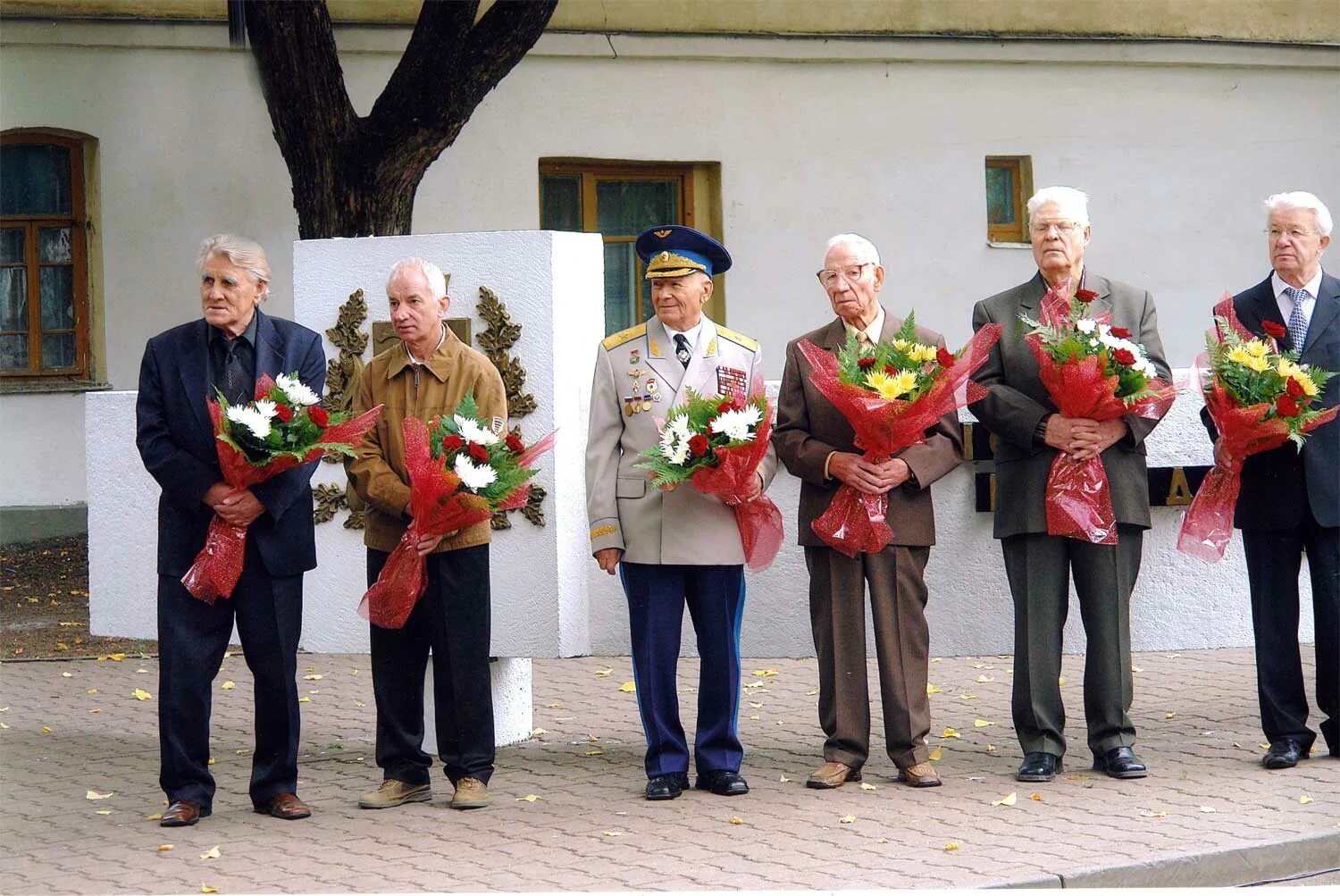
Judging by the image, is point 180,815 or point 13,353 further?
point 13,353

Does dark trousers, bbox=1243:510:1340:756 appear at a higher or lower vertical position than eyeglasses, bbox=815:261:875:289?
lower

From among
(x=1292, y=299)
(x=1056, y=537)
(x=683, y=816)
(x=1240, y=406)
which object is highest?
(x=1292, y=299)

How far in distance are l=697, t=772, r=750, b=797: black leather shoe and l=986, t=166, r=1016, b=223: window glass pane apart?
10.4m

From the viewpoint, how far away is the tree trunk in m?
11.4

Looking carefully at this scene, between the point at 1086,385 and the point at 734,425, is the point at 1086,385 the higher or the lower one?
the higher one

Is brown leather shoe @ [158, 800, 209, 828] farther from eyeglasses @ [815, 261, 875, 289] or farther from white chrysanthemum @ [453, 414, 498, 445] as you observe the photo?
eyeglasses @ [815, 261, 875, 289]

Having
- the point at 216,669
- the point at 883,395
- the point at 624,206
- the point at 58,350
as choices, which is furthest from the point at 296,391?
the point at 58,350

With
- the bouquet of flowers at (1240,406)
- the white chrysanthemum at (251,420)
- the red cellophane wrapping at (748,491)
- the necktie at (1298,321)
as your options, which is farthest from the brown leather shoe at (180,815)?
the necktie at (1298,321)

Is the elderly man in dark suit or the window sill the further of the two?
the window sill

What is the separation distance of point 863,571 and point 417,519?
176 cm

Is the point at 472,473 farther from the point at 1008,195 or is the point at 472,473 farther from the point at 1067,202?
the point at 1008,195

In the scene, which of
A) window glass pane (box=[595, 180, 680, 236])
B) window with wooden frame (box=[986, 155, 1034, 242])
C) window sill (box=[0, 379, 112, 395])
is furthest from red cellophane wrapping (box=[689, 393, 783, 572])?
window with wooden frame (box=[986, 155, 1034, 242])

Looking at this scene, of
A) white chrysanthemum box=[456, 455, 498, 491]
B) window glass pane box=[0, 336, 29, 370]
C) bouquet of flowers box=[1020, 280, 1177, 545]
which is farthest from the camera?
window glass pane box=[0, 336, 29, 370]

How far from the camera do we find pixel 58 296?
49.9 ft
